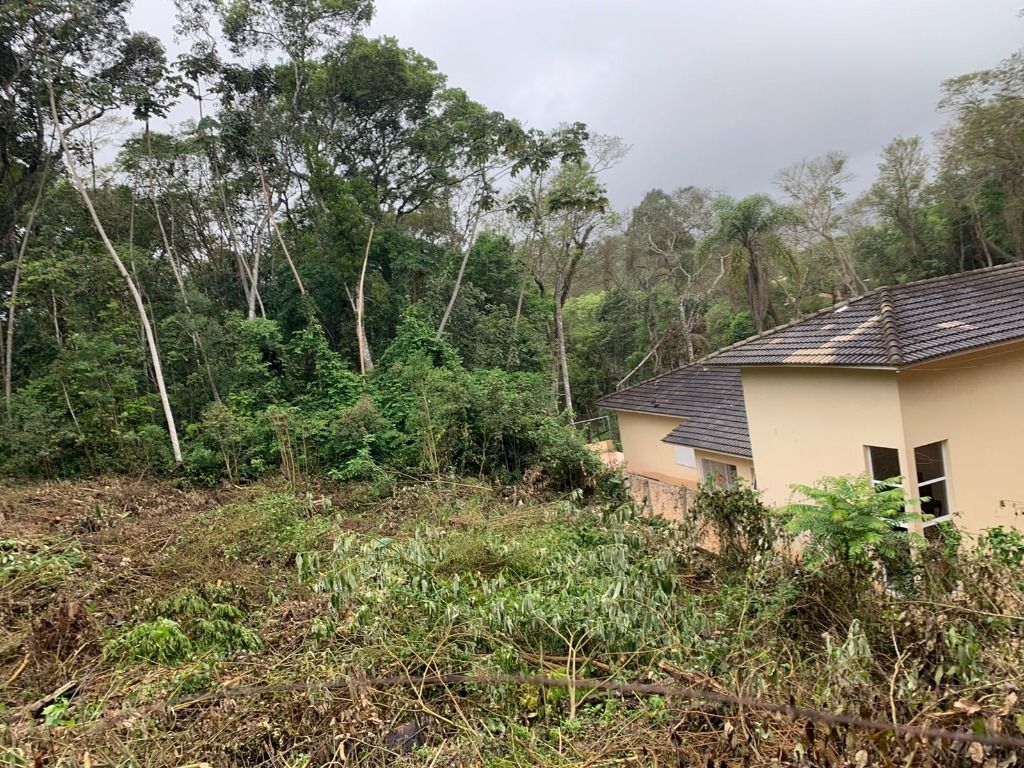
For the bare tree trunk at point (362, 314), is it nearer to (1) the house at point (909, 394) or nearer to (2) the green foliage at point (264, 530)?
(2) the green foliage at point (264, 530)

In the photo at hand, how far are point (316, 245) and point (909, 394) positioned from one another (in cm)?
1558

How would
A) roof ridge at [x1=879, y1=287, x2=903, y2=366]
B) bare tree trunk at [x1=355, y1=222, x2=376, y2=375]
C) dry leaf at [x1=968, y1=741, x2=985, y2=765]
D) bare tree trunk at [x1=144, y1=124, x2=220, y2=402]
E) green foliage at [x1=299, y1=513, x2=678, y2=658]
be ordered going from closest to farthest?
dry leaf at [x1=968, y1=741, x2=985, y2=765] → green foliage at [x1=299, y1=513, x2=678, y2=658] → roof ridge at [x1=879, y1=287, x2=903, y2=366] → bare tree trunk at [x1=144, y1=124, x2=220, y2=402] → bare tree trunk at [x1=355, y1=222, x2=376, y2=375]

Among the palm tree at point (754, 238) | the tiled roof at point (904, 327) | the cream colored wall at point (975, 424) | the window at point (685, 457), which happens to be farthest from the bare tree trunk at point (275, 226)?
the cream colored wall at point (975, 424)

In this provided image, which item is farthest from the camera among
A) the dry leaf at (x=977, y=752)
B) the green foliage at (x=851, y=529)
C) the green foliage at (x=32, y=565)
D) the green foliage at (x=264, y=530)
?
the green foliage at (x=264, y=530)

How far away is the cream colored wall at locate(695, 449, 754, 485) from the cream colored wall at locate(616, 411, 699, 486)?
1.20 meters

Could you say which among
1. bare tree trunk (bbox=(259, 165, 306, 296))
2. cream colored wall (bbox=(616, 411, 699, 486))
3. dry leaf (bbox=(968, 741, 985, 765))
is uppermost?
bare tree trunk (bbox=(259, 165, 306, 296))

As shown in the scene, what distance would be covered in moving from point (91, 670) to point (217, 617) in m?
0.81

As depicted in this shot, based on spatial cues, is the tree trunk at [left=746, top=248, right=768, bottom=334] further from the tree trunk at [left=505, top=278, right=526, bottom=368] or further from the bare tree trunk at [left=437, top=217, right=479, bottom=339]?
the bare tree trunk at [left=437, top=217, right=479, bottom=339]

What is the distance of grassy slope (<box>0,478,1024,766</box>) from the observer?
2684 mm

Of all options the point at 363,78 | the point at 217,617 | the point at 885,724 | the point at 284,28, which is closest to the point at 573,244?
the point at 363,78

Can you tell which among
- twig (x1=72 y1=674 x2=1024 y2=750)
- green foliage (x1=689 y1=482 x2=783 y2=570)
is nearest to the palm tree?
green foliage (x1=689 y1=482 x2=783 y2=570)

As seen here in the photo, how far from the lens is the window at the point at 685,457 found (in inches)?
561

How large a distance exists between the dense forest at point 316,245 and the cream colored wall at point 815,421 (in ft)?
10.5

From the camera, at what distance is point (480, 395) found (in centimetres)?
1130
